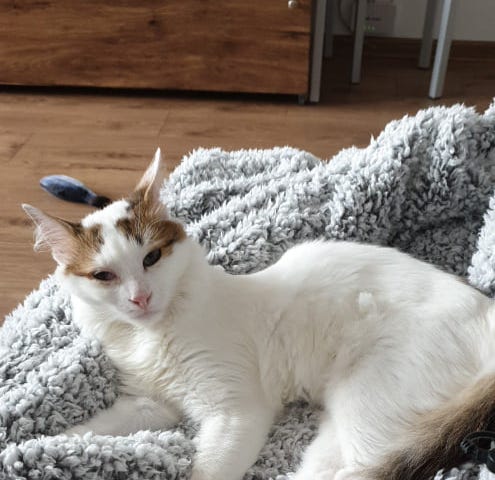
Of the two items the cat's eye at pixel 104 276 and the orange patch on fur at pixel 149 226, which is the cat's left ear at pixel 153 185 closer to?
the orange patch on fur at pixel 149 226

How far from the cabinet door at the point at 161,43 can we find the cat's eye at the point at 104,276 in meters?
1.65

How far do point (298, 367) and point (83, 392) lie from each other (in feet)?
1.21

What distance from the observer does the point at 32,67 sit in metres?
2.54

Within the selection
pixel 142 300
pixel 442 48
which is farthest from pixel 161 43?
pixel 142 300

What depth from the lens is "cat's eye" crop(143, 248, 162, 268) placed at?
95 cm

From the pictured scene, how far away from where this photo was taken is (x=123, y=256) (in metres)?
0.93

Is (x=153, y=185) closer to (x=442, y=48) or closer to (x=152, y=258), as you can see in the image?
(x=152, y=258)

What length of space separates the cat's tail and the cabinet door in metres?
1.77

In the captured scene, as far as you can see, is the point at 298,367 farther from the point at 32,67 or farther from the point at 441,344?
the point at 32,67

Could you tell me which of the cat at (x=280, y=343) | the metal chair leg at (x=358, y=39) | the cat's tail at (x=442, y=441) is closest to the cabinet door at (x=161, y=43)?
the metal chair leg at (x=358, y=39)

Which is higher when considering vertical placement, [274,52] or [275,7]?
[275,7]

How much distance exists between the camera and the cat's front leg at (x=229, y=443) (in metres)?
0.95

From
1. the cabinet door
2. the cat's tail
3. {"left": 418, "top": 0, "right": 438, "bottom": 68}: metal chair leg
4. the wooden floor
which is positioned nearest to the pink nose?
the cat's tail

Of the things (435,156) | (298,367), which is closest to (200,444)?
(298,367)
